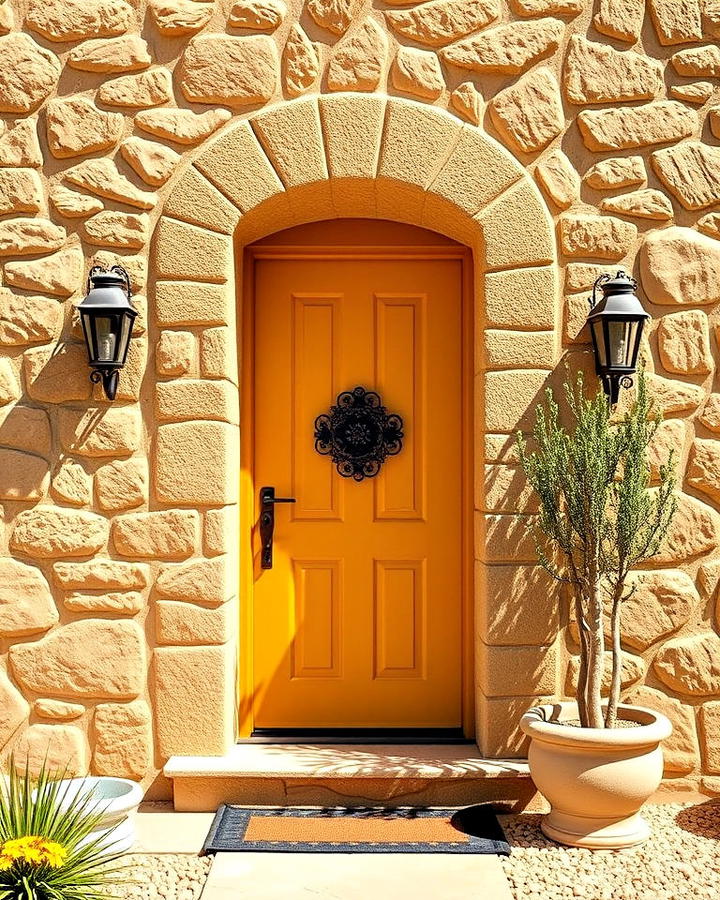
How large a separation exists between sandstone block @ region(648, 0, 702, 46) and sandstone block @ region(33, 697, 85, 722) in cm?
340

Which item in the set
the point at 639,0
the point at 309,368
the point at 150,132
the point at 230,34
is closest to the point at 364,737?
the point at 309,368

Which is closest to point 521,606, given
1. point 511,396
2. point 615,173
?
point 511,396

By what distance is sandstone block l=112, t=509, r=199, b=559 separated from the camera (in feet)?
11.6

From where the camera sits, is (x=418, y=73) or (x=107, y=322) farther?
(x=418, y=73)

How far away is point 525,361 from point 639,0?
4.81 ft

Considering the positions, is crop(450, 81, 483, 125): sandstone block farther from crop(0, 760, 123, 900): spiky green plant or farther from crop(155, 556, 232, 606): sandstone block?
crop(0, 760, 123, 900): spiky green plant

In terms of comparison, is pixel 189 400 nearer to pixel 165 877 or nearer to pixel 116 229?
pixel 116 229

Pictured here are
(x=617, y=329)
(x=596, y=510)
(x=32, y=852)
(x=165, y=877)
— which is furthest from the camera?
(x=617, y=329)

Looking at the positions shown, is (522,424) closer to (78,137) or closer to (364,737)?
(364,737)

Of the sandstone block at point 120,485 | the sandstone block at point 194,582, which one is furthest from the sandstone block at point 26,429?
the sandstone block at point 194,582

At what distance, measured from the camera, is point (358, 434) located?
155 inches

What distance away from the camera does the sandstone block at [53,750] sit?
11.6ft

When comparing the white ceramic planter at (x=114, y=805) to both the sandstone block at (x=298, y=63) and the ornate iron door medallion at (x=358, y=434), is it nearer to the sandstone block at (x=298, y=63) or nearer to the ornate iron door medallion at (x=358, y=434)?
the ornate iron door medallion at (x=358, y=434)

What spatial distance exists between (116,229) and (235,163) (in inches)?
20.5
